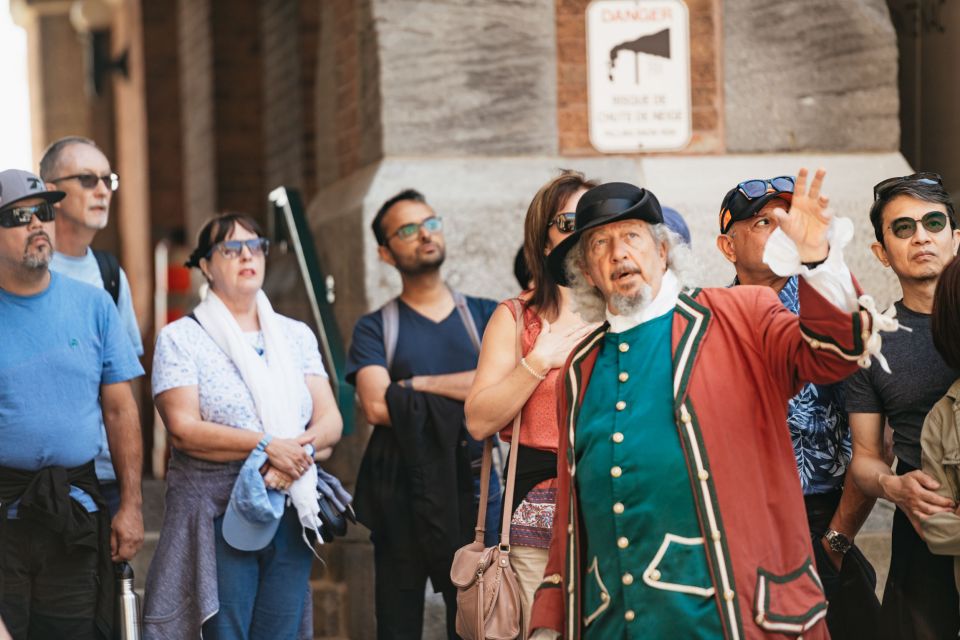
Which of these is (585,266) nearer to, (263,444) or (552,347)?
(552,347)

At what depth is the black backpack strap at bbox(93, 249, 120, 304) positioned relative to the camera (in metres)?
5.71

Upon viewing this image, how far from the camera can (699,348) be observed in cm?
362

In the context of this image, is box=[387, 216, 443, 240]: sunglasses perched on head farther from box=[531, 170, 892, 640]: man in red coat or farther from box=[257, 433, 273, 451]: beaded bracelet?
box=[531, 170, 892, 640]: man in red coat

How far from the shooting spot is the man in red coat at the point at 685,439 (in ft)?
11.4

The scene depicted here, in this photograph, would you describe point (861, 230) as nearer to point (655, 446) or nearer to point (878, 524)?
point (878, 524)

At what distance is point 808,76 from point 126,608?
13.4ft

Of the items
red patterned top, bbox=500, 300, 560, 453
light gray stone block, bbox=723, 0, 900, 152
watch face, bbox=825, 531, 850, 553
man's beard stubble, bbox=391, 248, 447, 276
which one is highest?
light gray stone block, bbox=723, 0, 900, 152

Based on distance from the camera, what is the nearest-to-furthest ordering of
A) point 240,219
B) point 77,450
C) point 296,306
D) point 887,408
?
point 887,408 < point 77,450 < point 240,219 < point 296,306

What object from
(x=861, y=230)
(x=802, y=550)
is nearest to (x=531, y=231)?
(x=802, y=550)

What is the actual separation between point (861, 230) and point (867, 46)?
92cm

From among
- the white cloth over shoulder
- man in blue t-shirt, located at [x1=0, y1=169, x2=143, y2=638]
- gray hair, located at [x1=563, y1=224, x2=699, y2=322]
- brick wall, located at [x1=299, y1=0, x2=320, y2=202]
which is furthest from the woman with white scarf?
brick wall, located at [x1=299, y1=0, x2=320, y2=202]

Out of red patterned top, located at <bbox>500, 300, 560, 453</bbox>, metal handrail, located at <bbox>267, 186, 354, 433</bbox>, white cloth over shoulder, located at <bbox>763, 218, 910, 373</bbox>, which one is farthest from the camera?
metal handrail, located at <bbox>267, 186, 354, 433</bbox>

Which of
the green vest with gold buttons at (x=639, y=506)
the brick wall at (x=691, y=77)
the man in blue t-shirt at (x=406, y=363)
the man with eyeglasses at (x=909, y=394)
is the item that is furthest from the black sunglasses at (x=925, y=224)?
the brick wall at (x=691, y=77)

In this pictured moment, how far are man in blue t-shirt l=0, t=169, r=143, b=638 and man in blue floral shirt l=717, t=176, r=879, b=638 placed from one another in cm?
223
